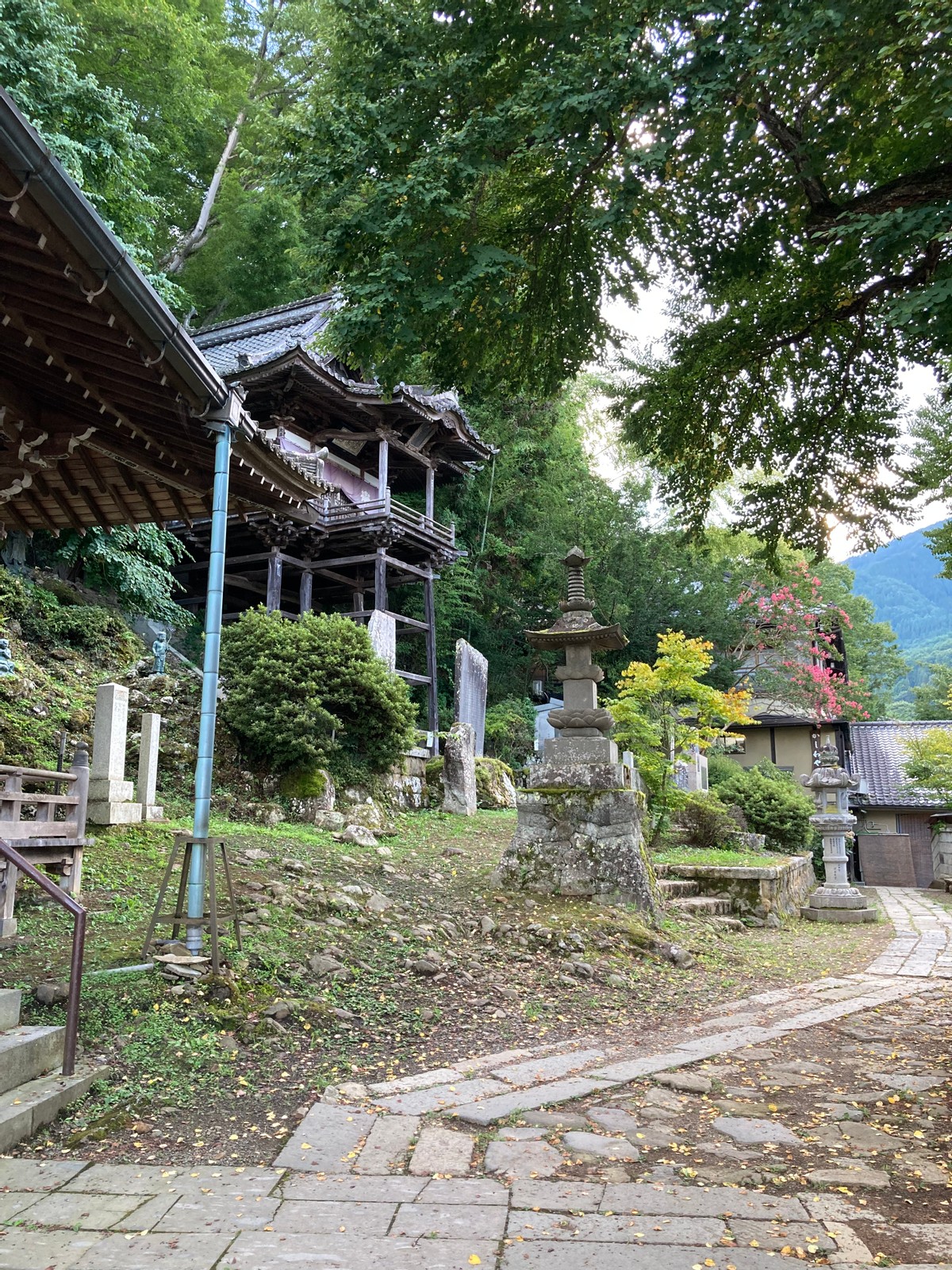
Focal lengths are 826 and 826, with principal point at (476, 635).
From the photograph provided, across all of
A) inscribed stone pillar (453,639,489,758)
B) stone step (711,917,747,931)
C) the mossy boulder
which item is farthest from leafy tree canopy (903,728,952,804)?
the mossy boulder

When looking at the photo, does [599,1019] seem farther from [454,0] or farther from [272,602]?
[272,602]

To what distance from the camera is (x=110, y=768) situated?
8398mm

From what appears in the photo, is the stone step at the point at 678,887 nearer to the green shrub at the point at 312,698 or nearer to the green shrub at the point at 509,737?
the green shrub at the point at 312,698

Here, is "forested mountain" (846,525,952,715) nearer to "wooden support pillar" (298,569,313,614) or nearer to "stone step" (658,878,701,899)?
"wooden support pillar" (298,569,313,614)

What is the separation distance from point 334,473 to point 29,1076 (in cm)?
1757

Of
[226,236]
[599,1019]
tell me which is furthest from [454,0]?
[226,236]

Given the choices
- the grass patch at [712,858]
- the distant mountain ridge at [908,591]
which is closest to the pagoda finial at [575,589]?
the grass patch at [712,858]

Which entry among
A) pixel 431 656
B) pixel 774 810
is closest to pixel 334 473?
pixel 431 656

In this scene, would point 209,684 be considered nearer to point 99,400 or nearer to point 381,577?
point 99,400

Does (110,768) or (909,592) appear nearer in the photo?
(110,768)

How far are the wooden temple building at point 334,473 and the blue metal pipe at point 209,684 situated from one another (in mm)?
11709

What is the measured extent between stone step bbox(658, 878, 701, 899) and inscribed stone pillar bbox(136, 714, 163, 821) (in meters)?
6.19

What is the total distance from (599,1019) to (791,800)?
45.2ft

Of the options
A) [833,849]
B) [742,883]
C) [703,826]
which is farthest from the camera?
[703,826]
